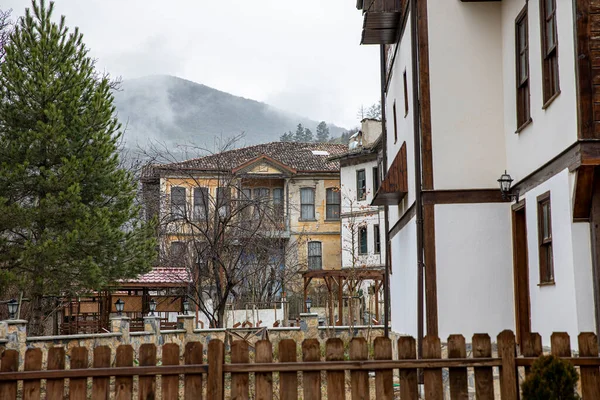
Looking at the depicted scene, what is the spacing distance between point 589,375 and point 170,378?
→ 3.26 metres

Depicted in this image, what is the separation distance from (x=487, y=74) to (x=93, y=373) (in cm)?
838

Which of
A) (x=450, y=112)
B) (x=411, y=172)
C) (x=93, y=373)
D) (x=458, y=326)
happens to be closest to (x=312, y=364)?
(x=93, y=373)

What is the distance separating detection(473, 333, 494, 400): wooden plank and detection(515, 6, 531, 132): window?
554cm

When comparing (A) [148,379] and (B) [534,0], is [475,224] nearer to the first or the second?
(B) [534,0]

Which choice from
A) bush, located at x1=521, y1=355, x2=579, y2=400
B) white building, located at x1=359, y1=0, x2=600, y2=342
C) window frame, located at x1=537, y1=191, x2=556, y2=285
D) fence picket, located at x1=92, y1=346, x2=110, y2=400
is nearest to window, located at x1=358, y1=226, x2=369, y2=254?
white building, located at x1=359, y1=0, x2=600, y2=342

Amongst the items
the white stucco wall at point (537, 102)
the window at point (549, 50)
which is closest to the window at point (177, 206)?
the white stucco wall at point (537, 102)

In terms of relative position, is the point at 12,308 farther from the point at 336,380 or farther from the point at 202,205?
the point at 336,380

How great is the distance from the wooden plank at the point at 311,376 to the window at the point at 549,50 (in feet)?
17.3

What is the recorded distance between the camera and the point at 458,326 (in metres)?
11.7

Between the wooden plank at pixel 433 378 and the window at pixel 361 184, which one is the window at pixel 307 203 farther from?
the wooden plank at pixel 433 378

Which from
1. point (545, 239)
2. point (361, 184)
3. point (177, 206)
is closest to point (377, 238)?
point (361, 184)

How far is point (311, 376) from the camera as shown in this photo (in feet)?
19.7

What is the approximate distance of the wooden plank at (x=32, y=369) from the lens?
5.95 meters

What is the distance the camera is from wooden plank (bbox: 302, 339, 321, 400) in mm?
5984
